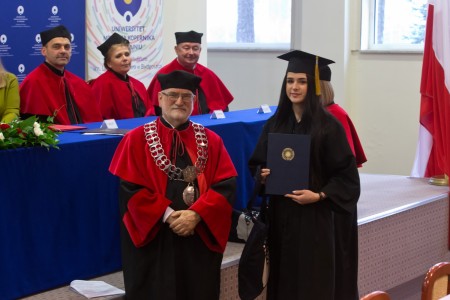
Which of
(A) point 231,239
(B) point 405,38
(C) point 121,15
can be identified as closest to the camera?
(A) point 231,239

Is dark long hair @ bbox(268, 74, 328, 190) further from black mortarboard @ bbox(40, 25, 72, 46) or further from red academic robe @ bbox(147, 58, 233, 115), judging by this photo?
red academic robe @ bbox(147, 58, 233, 115)

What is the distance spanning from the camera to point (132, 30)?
8789mm

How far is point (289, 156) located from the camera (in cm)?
457

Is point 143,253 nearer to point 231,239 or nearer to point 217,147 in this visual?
point 217,147

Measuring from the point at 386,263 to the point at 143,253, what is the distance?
2.70 metres

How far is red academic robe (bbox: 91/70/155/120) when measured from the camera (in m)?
6.93

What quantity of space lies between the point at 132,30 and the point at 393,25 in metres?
3.52

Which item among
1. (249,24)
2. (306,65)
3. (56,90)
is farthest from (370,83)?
(306,65)

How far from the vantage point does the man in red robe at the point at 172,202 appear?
14.1ft

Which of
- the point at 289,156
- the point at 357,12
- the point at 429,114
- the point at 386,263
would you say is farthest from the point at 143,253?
the point at 357,12

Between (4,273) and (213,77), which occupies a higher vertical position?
(213,77)

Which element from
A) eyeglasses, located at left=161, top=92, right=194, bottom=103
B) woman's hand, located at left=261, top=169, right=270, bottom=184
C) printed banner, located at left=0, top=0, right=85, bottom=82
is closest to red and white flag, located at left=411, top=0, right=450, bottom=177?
woman's hand, located at left=261, top=169, right=270, bottom=184

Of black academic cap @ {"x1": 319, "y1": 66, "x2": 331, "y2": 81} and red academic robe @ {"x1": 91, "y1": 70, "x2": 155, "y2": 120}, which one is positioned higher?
black academic cap @ {"x1": 319, "y1": 66, "x2": 331, "y2": 81}

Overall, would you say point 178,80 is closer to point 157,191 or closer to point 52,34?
point 157,191
